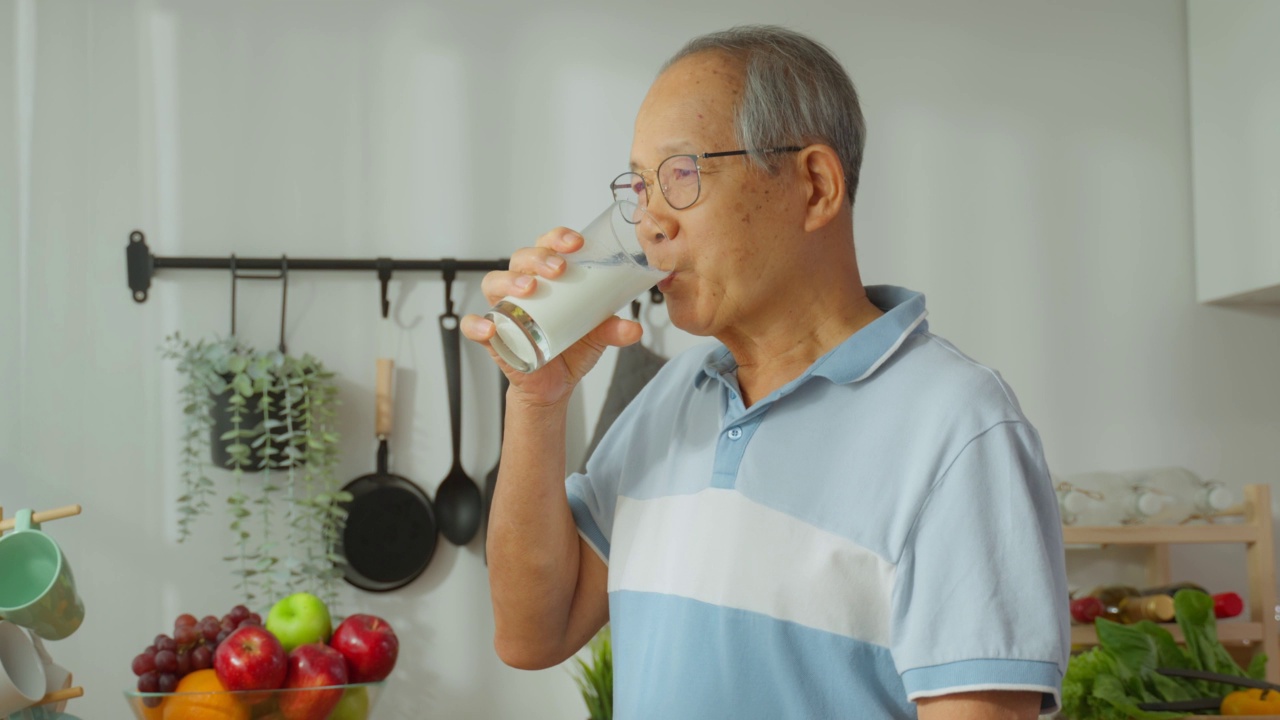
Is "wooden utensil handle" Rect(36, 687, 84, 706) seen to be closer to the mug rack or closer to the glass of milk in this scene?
the glass of milk

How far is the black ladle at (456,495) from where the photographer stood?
1.96m

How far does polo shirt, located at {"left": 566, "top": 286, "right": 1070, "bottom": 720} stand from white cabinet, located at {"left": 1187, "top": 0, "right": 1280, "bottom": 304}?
1.35 m

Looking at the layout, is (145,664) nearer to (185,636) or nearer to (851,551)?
(185,636)

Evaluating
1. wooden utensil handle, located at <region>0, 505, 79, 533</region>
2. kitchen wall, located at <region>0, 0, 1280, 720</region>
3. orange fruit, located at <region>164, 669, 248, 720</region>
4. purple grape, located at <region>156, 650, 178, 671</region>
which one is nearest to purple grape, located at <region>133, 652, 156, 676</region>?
purple grape, located at <region>156, 650, 178, 671</region>

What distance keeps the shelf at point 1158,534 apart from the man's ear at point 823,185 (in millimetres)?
1174

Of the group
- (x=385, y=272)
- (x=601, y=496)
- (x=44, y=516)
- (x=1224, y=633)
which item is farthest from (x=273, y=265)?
(x=1224, y=633)

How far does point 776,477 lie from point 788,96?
29 cm

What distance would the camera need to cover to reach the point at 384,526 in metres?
1.93

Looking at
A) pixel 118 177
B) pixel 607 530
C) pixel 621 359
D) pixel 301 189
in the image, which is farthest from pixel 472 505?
pixel 607 530

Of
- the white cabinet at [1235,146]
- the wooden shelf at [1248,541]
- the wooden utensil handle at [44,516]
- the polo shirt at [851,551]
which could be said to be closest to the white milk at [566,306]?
the polo shirt at [851,551]

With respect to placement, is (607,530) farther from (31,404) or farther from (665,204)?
(31,404)

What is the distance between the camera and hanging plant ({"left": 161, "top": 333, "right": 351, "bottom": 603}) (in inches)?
72.1

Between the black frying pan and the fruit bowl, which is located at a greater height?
the black frying pan

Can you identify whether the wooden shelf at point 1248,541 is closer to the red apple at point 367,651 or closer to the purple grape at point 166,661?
the red apple at point 367,651
